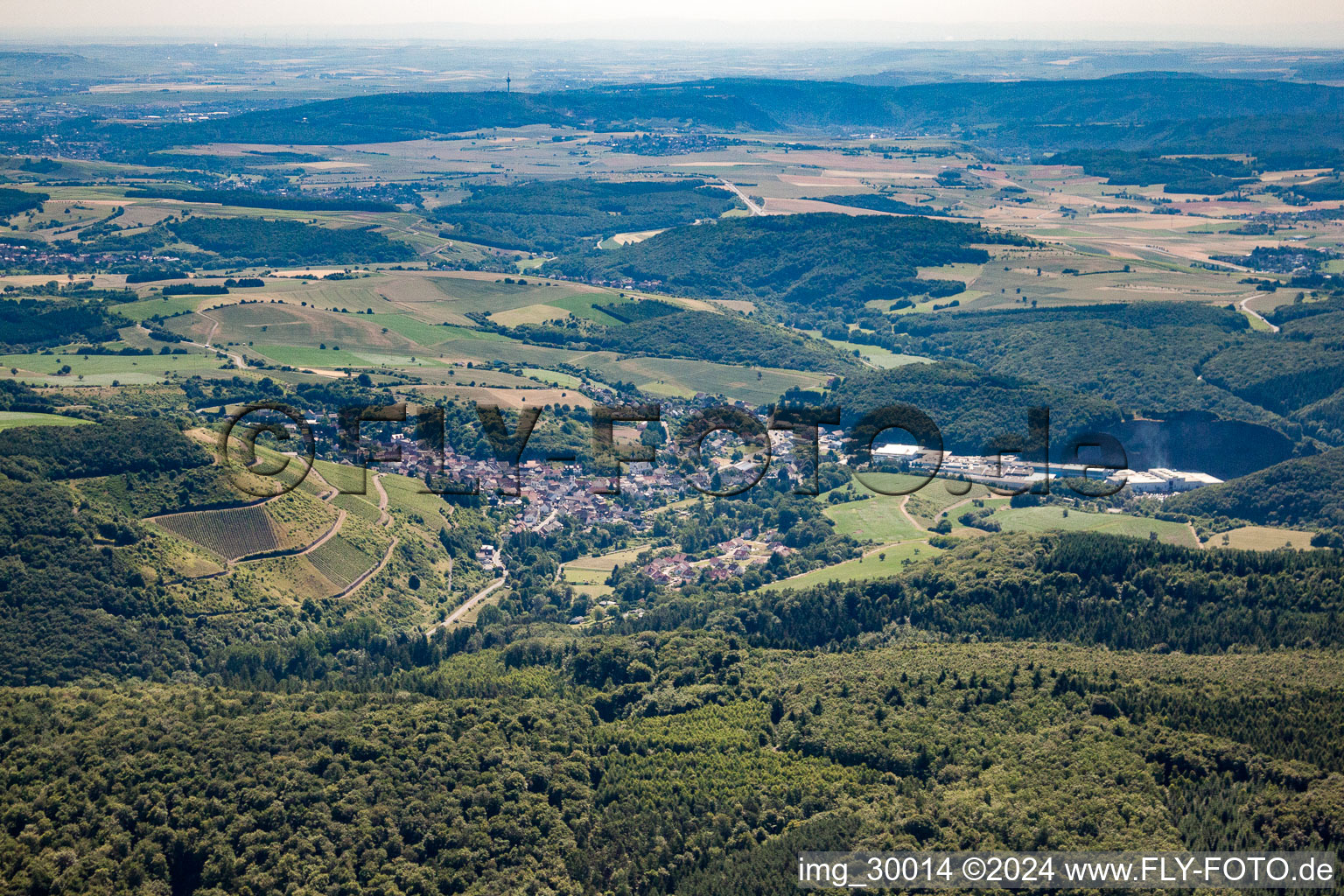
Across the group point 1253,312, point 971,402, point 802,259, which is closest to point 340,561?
point 971,402

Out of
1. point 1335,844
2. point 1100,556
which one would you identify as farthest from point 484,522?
point 1335,844

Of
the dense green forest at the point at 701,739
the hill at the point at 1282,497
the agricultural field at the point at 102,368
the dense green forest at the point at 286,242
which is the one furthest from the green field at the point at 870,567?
the dense green forest at the point at 286,242

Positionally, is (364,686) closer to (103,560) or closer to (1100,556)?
(103,560)

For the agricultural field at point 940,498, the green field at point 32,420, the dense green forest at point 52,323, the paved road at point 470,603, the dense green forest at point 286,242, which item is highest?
the dense green forest at point 286,242

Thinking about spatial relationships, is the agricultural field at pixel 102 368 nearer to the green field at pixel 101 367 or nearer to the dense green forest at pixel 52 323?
the green field at pixel 101 367

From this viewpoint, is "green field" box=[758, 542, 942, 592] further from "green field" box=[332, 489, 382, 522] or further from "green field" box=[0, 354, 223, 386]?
"green field" box=[0, 354, 223, 386]

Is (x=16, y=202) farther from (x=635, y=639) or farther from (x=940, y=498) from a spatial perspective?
(x=635, y=639)
